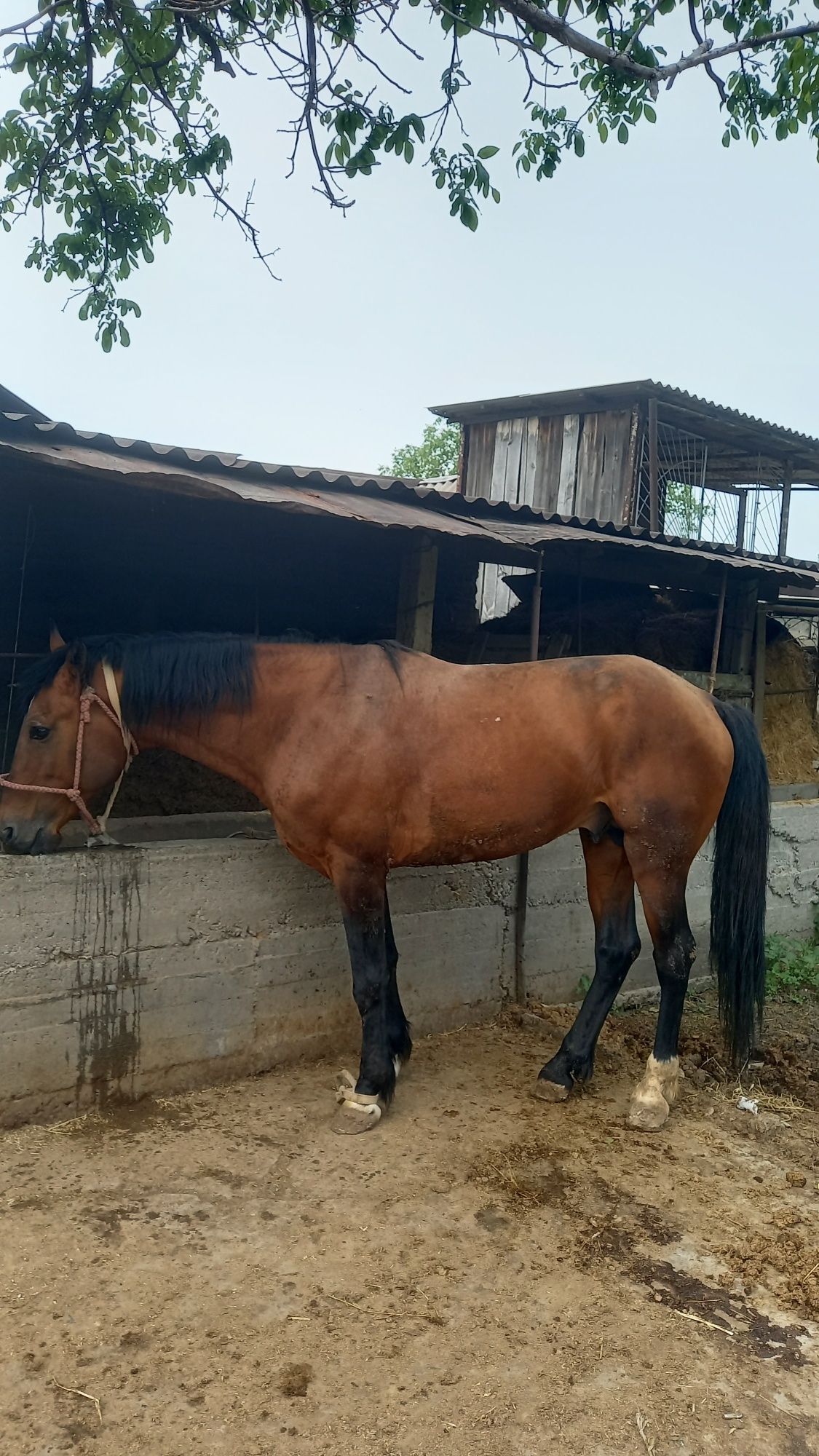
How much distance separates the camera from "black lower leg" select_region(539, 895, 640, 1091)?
4.02 m

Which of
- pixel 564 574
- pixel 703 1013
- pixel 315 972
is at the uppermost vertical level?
pixel 564 574

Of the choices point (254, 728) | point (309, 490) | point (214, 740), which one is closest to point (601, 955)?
point (254, 728)

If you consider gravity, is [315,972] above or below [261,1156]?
above

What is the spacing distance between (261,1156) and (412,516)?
2.93 metres

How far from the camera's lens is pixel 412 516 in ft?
14.5

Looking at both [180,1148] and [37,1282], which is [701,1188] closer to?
[180,1148]

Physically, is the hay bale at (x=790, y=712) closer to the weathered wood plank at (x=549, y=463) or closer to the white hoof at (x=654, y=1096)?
the weathered wood plank at (x=549, y=463)

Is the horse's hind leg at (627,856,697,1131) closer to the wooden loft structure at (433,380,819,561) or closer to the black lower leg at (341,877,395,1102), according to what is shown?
the black lower leg at (341,877,395,1102)

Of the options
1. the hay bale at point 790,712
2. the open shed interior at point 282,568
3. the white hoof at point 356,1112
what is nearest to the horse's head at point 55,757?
the open shed interior at point 282,568

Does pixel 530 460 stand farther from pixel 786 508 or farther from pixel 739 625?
pixel 739 625

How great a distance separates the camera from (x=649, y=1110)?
148 inches

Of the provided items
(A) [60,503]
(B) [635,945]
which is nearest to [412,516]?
(A) [60,503]

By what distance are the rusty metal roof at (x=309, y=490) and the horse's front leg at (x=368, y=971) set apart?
1572 mm

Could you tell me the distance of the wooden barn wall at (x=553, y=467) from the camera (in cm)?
1090
